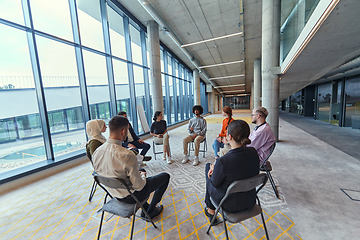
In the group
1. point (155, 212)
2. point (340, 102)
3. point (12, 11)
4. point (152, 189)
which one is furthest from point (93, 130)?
point (340, 102)

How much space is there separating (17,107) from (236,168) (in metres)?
4.50

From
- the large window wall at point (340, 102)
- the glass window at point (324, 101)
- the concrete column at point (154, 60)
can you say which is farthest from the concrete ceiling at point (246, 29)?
the glass window at point (324, 101)

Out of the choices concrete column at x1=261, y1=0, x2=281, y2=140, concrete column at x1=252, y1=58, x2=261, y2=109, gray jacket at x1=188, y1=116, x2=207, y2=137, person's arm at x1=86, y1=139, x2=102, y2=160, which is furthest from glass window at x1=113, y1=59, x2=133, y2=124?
concrete column at x1=252, y1=58, x2=261, y2=109

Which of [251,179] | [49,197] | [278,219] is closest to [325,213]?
[278,219]

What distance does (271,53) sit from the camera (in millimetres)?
4609

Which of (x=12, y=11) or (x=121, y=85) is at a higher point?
(x=12, y=11)

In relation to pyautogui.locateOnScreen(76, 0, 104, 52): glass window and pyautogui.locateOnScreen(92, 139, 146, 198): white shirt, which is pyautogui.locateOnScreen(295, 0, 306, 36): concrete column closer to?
pyautogui.locateOnScreen(92, 139, 146, 198): white shirt

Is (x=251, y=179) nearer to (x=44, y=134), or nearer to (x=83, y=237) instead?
(x=83, y=237)

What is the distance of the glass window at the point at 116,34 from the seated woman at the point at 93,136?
391 centimetres

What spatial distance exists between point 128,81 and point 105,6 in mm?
2523

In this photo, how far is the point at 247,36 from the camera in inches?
295

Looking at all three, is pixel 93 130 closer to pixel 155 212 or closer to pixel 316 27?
pixel 155 212

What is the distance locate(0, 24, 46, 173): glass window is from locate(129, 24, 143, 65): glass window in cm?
361

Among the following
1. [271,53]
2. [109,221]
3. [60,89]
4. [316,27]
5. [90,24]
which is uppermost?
[90,24]
